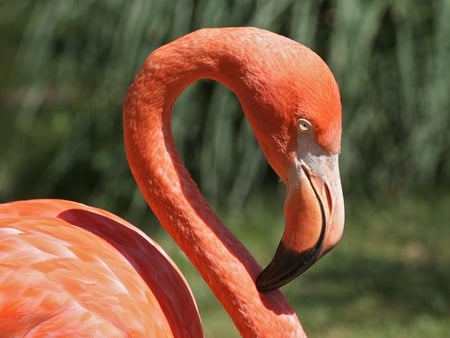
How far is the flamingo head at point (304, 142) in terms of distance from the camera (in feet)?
9.80

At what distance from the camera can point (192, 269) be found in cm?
615

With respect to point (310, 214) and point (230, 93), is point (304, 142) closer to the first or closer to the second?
point (310, 214)

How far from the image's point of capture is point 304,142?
3039mm

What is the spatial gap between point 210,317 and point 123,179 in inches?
65.5

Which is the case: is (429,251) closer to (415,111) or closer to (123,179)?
(415,111)

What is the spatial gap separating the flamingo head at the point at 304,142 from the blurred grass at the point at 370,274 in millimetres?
2309

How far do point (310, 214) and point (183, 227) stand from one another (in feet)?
1.76

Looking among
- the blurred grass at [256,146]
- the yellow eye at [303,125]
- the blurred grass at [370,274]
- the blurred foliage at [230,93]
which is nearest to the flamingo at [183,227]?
the yellow eye at [303,125]

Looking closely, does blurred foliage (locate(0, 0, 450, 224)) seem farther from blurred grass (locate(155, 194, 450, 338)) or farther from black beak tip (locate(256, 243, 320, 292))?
black beak tip (locate(256, 243, 320, 292))

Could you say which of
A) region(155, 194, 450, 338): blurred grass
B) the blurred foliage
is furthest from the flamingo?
the blurred foliage

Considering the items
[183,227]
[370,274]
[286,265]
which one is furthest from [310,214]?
[370,274]

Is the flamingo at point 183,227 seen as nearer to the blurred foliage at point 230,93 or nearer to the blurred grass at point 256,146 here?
the blurred grass at point 256,146

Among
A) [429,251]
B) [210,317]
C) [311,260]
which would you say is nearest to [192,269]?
[210,317]

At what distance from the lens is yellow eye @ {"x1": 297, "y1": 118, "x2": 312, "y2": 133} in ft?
9.86
